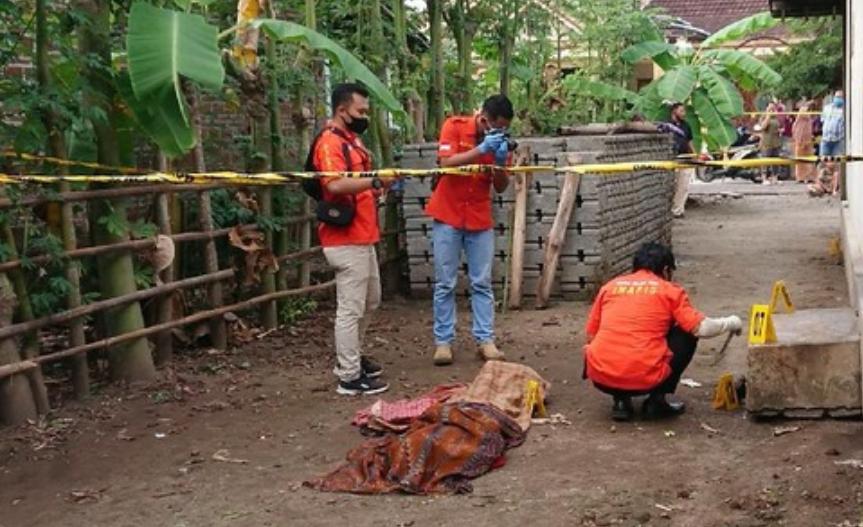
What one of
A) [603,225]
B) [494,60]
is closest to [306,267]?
[603,225]

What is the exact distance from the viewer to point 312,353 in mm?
8281

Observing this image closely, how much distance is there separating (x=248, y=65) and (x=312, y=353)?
2143mm

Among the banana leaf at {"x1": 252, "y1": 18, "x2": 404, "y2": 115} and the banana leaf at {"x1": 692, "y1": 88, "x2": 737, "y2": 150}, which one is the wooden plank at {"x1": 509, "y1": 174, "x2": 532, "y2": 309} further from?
the banana leaf at {"x1": 692, "y1": 88, "x2": 737, "y2": 150}

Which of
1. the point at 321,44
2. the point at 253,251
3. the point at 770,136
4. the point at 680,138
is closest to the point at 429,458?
the point at 321,44

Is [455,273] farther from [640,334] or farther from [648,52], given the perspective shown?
[648,52]

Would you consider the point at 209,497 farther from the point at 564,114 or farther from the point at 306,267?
the point at 564,114

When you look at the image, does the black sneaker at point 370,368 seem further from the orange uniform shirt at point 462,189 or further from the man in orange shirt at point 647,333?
the man in orange shirt at point 647,333

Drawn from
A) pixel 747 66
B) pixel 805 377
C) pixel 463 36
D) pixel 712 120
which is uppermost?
pixel 463 36

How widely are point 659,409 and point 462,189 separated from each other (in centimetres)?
213

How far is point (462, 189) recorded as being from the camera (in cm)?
745

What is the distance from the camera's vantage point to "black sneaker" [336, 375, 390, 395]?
693cm

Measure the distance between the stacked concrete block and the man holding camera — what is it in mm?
2322

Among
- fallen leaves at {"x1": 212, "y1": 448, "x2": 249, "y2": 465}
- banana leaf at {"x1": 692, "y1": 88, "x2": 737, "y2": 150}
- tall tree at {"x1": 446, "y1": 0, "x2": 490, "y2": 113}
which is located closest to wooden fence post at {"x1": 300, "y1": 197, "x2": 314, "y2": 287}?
tall tree at {"x1": 446, "y1": 0, "x2": 490, "y2": 113}

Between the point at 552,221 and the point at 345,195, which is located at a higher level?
the point at 345,195
